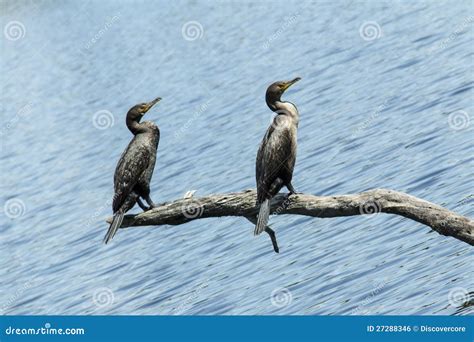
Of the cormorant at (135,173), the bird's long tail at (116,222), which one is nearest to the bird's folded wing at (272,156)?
the cormorant at (135,173)

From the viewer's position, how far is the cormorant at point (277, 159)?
1110 centimetres

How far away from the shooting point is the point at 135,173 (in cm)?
1225

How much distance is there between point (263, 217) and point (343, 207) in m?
0.95

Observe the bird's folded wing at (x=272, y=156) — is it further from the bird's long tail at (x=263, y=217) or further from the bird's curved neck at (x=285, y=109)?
the bird's curved neck at (x=285, y=109)

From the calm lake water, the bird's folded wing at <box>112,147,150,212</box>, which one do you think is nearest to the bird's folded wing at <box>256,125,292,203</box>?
the bird's folded wing at <box>112,147,150,212</box>

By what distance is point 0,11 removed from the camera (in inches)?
2365

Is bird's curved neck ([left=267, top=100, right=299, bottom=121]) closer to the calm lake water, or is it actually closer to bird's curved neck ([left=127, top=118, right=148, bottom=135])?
bird's curved neck ([left=127, top=118, right=148, bottom=135])

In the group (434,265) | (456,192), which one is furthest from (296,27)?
(434,265)

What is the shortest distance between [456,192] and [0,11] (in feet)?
160

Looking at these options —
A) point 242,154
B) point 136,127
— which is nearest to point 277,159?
point 136,127

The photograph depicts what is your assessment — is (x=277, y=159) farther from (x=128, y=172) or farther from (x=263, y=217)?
(x=128, y=172)

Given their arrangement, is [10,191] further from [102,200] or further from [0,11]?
[0,11]

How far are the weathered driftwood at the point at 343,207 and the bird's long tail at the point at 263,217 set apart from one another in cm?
17

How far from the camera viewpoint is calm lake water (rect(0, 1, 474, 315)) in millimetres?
15430
